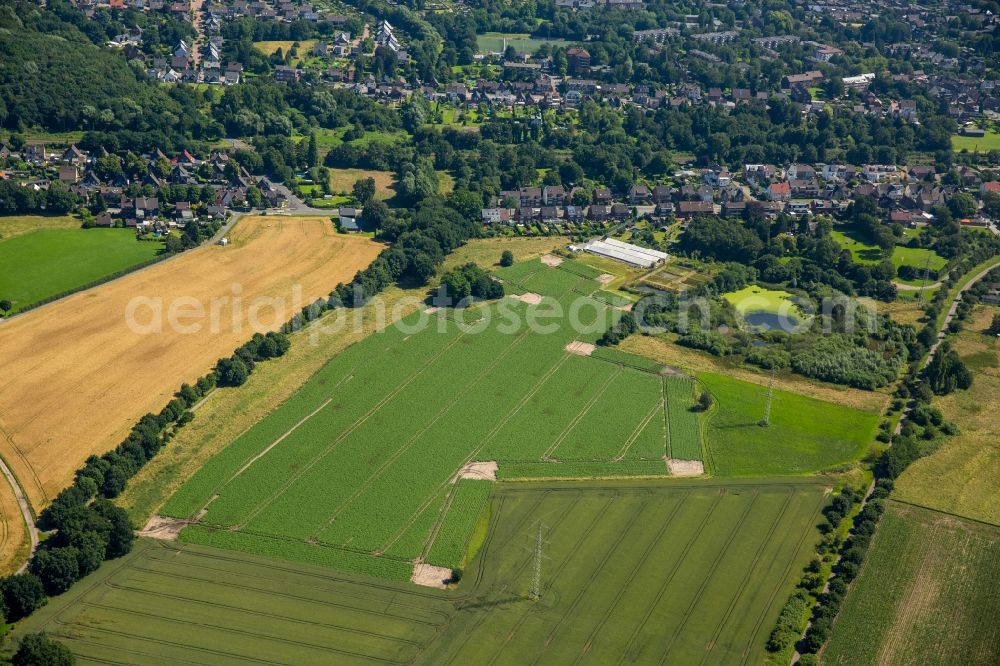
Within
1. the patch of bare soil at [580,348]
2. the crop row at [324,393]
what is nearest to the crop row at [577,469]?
the crop row at [324,393]

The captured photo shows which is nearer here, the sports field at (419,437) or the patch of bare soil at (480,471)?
the sports field at (419,437)

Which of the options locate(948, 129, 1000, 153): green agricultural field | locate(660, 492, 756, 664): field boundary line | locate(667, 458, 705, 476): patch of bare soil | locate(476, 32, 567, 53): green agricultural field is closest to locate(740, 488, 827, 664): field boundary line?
locate(660, 492, 756, 664): field boundary line

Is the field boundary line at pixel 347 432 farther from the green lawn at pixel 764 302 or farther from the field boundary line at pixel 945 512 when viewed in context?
the field boundary line at pixel 945 512

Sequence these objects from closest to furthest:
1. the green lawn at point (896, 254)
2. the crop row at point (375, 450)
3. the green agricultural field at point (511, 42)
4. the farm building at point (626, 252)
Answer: the crop row at point (375, 450) < the farm building at point (626, 252) < the green lawn at point (896, 254) < the green agricultural field at point (511, 42)

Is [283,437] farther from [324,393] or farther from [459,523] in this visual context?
[459,523]

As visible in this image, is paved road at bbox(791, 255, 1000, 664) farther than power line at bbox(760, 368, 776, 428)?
No

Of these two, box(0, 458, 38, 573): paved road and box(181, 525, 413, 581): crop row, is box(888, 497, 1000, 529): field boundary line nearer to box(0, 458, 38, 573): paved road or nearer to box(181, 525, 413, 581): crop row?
box(181, 525, 413, 581): crop row
